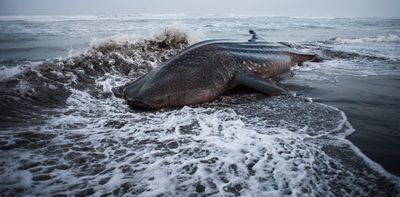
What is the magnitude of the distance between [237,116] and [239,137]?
670mm

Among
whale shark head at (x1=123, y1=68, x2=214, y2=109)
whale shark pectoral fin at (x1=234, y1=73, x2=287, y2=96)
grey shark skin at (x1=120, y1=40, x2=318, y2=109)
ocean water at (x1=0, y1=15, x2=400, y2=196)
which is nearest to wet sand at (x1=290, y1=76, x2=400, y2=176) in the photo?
ocean water at (x1=0, y1=15, x2=400, y2=196)

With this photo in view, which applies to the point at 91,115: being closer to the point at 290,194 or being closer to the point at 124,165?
the point at 124,165

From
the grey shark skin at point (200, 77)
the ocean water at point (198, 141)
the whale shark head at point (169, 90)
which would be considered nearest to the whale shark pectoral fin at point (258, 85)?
the grey shark skin at point (200, 77)

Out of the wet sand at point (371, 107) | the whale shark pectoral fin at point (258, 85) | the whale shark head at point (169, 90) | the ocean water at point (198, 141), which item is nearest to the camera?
the ocean water at point (198, 141)

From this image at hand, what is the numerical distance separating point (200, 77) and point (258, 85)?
0.92 metres

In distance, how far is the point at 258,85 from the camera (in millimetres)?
4324

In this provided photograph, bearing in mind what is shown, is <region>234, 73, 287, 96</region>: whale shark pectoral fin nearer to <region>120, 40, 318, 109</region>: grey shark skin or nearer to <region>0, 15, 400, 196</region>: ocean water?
<region>120, 40, 318, 109</region>: grey shark skin

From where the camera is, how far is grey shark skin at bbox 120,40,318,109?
3.85m

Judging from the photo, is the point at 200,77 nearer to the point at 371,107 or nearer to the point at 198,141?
the point at 198,141

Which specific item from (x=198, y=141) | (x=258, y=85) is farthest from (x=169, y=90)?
(x=258, y=85)

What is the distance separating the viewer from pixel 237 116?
3.50 metres

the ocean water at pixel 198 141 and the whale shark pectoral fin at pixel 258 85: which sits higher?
the whale shark pectoral fin at pixel 258 85

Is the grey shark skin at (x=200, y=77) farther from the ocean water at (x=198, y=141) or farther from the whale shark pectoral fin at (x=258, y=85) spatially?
the ocean water at (x=198, y=141)

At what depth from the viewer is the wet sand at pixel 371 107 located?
2.59 metres
